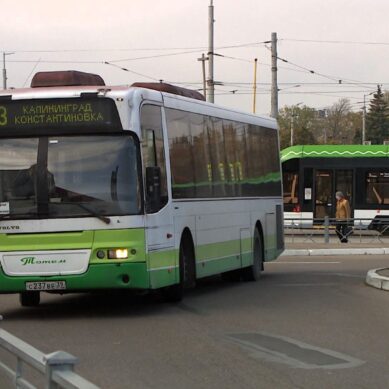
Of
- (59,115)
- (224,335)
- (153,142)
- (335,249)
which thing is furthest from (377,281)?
(335,249)

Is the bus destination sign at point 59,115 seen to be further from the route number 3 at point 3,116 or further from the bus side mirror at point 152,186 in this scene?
the bus side mirror at point 152,186

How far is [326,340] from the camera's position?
8773mm

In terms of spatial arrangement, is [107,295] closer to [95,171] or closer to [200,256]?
[200,256]

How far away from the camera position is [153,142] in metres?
10.8

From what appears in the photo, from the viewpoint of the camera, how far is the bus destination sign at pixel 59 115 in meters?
10.2

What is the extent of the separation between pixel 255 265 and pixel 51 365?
41.1ft

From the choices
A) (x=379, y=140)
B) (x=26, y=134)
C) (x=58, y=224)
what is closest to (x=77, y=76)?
(x=26, y=134)

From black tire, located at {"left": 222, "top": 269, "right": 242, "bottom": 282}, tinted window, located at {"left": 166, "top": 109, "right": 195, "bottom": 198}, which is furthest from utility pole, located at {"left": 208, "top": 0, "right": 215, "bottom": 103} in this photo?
tinted window, located at {"left": 166, "top": 109, "right": 195, "bottom": 198}

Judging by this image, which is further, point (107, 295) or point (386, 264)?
point (386, 264)

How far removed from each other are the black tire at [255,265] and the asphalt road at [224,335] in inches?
43.2

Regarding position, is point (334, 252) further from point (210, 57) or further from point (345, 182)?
point (210, 57)

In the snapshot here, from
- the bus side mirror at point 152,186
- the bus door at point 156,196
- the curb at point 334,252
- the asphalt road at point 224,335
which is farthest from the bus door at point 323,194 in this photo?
the bus side mirror at point 152,186

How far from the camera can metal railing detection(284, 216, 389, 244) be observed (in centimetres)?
2794

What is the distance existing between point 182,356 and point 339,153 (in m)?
25.1
